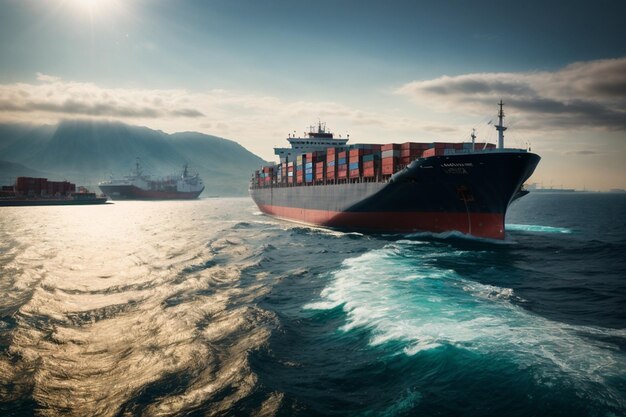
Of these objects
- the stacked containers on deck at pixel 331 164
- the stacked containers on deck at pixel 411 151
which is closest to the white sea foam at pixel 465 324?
Result: the stacked containers on deck at pixel 411 151

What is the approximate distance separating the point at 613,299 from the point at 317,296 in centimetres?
1272

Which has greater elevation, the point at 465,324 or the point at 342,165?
the point at 342,165

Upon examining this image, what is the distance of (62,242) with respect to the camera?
1428 inches

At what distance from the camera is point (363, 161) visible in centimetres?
3912

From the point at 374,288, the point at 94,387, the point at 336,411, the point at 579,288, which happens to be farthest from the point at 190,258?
the point at 579,288

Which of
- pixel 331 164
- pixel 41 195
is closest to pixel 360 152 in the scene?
pixel 331 164

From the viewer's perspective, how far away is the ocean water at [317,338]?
7938 mm

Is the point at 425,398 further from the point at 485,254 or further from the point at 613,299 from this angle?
the point at 485,254

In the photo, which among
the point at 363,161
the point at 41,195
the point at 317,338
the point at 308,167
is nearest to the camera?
the point at 317,338

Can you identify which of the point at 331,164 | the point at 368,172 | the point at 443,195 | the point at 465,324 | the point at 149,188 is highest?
the point at 149,188

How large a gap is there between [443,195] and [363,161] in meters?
10.5

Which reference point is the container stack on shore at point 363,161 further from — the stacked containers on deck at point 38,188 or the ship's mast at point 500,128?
the stacked containers on deck at point 38,188

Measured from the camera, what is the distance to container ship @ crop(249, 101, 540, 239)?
93.7 ft

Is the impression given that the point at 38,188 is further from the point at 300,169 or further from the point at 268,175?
the point at 300,169
